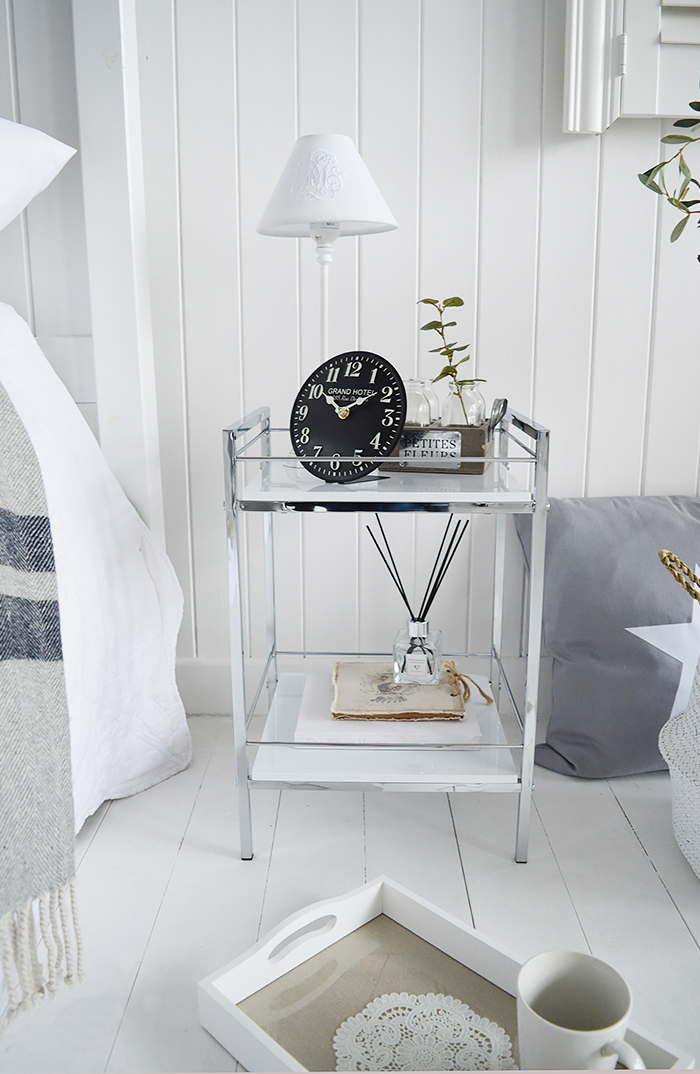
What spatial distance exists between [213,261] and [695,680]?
1135 mm

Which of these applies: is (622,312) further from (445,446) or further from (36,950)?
(36,950)

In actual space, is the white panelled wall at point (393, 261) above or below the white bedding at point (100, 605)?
above

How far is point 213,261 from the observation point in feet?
5.29

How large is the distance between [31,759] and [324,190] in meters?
0.89

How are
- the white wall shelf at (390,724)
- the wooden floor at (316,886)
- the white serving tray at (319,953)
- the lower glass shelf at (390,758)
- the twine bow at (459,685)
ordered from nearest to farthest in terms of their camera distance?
the white serving tray at (319,953) → the wooden floor at (316,886) → the white wall shelf at (390,724) → the lower glass shelf at (390,758) → the twine bow at (459,685)

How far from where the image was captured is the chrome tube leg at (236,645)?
47.7 inches

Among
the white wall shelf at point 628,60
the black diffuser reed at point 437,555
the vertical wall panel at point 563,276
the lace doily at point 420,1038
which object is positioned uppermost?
the white wall shelf at point 628,60

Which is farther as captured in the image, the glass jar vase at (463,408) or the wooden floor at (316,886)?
the glass jar vase at (463,408)

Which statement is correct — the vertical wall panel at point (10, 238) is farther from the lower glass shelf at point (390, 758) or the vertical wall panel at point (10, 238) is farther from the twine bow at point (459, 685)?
the twine bow at point (459, 685)

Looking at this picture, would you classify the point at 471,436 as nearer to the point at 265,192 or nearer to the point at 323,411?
the point at 323,411

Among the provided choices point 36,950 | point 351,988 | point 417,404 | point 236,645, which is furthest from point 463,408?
point 36,950

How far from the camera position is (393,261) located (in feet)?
5.28

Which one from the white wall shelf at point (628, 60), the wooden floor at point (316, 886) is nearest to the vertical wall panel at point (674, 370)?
the white wall shelf at point (628, 60)

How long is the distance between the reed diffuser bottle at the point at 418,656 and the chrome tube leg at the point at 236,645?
317 mm
